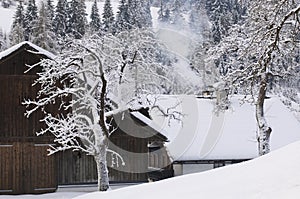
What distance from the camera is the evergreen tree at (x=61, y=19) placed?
57.8m

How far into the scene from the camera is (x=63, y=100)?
80.0 feet

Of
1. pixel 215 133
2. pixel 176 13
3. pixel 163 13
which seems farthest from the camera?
pixel 163 13

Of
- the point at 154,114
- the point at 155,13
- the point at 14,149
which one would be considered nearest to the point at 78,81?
the point at 14,149

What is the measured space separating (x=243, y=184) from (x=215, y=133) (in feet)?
73.8

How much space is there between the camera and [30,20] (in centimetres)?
6022

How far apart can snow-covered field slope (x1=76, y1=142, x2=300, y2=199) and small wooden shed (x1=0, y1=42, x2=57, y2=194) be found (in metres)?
13.9

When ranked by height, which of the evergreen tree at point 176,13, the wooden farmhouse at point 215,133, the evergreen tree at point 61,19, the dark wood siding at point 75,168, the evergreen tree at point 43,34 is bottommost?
the dark wood siding at point 75,168

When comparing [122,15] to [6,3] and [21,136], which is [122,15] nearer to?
[21,136]

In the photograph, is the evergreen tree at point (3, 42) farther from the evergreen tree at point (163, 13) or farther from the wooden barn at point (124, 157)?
the evergreen tree at point (163, 13)

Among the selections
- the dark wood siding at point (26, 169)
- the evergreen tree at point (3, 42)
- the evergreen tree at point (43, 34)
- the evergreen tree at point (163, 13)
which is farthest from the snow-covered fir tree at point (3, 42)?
the evergreen tree at point (163, 13)

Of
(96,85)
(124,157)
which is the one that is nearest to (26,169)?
(124,157)

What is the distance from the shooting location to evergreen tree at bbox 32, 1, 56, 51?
50.2 m

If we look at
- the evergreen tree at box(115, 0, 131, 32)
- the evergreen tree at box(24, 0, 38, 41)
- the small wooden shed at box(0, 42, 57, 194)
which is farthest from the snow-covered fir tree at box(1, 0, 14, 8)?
the small wooden shed at box(0, 42, 57, 194)

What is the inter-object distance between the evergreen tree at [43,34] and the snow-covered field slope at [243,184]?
131ft
